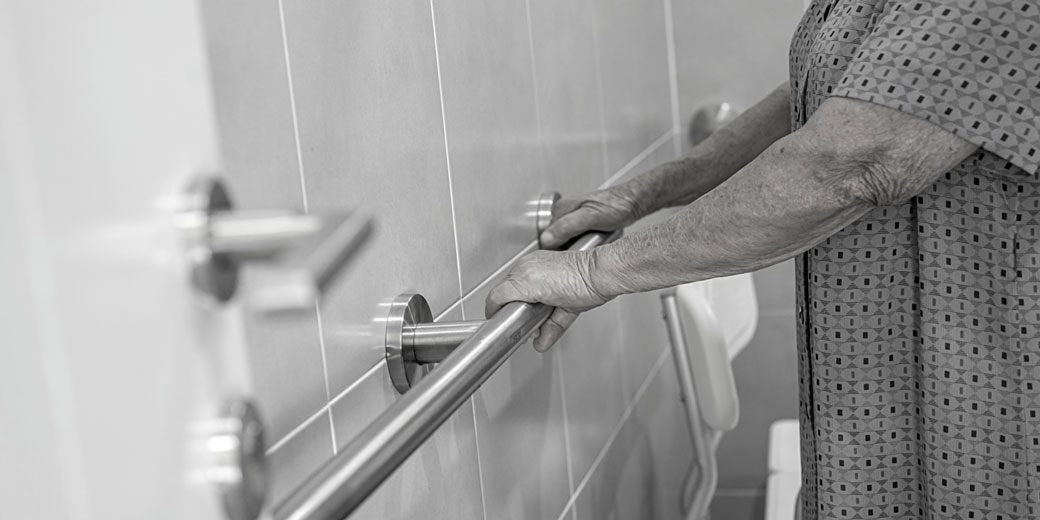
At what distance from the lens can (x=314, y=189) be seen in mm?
688

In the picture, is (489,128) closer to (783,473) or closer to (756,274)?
(783,473)

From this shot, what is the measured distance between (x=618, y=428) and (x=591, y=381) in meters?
0.17

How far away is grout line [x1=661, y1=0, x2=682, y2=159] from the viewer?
6.67 ft

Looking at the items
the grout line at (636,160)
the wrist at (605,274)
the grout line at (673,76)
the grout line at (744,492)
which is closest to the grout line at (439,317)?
the grout line at (636,160)

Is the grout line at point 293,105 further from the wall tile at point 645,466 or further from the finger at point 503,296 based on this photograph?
the wall tile at point 645,466

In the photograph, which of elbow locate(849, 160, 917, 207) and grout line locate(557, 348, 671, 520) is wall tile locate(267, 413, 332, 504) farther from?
grout line locate(557, 348, 671, 520)

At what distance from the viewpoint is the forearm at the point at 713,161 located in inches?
44.7

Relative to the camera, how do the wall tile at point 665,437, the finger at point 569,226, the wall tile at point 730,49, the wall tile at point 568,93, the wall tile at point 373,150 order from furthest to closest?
the wall tile at point 730,49 < the wall tile at point 665,437 < the wall tile at point 568,93 < the finger at point 569,226 < the wall tile at point 373,150

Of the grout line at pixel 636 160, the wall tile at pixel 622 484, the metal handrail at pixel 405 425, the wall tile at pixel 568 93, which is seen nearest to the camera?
the metal handrail at pixel 405 425

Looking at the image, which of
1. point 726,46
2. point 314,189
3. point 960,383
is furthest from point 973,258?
point 726,46

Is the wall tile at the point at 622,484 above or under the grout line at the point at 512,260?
under

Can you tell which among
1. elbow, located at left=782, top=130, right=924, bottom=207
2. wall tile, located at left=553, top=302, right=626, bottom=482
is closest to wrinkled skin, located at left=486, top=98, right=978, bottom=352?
elbow, located at left=782, top=130, right=924, bottom=207

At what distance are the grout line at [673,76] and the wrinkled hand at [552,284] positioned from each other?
3.90 ft

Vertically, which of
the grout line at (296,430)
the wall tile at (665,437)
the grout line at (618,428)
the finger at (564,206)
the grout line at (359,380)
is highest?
the finger at (564,206)
